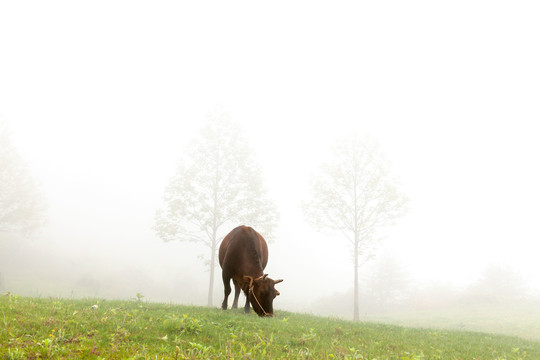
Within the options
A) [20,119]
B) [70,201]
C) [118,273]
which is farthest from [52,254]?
[20,119]

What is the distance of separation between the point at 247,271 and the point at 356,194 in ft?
48.5

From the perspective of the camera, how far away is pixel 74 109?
338 ft

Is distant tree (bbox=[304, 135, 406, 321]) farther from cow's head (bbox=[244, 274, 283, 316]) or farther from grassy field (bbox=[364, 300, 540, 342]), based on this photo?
Answer: cow's head (bbox=[244, 274, 283, 316])

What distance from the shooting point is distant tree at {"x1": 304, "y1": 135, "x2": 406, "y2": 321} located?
22.4 metres

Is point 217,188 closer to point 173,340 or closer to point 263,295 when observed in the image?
point 263,295

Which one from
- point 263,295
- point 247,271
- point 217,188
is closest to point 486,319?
point 217,188

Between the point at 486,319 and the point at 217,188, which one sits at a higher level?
the point at 217,188

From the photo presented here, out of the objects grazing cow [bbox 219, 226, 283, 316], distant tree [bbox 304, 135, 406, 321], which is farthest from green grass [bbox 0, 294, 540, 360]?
distant tree [bbox 304, 135, 406, 321]

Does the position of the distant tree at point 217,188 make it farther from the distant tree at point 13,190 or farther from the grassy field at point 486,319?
the grassy field at point 486,319

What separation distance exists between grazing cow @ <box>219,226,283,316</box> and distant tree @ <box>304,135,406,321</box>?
41.9 ft

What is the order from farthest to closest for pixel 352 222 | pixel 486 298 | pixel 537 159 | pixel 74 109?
pixel 537 159
pixel 74 109
pixel 486 298
pixel 352 222

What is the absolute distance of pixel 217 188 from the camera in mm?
22938

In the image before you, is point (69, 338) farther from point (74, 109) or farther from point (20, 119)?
point (74, 109)

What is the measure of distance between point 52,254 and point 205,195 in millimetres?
Answer: 25156
